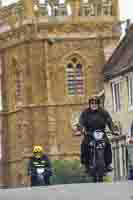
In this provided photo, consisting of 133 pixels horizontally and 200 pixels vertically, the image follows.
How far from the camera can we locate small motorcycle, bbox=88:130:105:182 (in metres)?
27.8

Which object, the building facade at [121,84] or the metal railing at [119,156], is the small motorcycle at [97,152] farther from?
the building facade at [121,84]

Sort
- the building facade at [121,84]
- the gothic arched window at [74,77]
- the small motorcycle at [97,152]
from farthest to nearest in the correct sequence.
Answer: the gothic arched window at [74,77], the building facade at [121,84], the small motorcycle at [97,152]

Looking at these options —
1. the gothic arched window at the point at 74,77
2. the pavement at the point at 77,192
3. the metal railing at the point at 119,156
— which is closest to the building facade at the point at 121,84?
the metal railing at the point at 119,156

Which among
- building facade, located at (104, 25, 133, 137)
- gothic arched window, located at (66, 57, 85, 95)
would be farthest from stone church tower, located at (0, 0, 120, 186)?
building facade, located at (104, 25, 133, 137)

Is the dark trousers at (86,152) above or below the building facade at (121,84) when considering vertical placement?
above

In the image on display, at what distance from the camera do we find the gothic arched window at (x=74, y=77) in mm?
82688

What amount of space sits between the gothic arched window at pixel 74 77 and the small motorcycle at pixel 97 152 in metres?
54.7

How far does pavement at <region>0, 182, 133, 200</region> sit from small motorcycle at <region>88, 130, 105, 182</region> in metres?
2.50

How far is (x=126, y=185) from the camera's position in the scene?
24.7 meters

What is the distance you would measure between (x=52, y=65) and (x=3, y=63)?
172 inches

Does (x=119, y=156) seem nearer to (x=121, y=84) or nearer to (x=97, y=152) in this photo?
(x=121, y=84)

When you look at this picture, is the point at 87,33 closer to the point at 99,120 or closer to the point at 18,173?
the point at 18,173

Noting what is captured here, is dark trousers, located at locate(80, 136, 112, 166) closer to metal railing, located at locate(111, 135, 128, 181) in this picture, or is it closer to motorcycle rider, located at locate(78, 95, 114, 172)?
motorcycle rider, located at locate(78, 95, 114, 172)

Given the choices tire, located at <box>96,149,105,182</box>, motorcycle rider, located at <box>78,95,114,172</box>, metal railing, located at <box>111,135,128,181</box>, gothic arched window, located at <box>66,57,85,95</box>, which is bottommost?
metal railing, located at <box>111,135,128,181</box>
